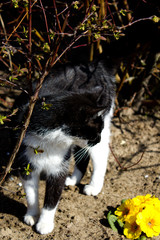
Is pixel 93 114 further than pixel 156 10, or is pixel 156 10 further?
pixel 156 10

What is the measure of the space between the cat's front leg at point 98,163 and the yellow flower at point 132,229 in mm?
488

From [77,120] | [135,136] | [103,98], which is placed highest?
[77,120]

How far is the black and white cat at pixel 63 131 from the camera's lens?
1.71 meters

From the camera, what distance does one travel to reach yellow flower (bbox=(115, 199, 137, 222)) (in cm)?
196

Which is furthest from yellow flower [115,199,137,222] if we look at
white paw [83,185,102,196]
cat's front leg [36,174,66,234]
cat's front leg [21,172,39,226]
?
cat's front leg [21,172,39,226]

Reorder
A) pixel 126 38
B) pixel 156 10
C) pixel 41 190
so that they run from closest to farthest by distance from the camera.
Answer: pixel 41 190, pixel 156 10, pixel 126 38

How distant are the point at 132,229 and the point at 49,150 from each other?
75 centimetres

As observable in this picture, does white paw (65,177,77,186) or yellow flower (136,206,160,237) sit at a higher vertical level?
yellow flower (136,206,160,237)

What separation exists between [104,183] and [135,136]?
73cm

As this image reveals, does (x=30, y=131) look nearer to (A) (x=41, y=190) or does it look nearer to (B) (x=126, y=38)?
(A) (x=41, y=190)

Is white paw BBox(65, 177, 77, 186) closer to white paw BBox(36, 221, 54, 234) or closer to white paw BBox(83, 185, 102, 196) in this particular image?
white paw BBox(83, 185, 102, 196)

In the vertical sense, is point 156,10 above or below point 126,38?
above

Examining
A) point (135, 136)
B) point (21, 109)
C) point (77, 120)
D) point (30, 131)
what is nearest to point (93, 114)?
point (77, 120)

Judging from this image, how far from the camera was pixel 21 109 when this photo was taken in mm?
1960
